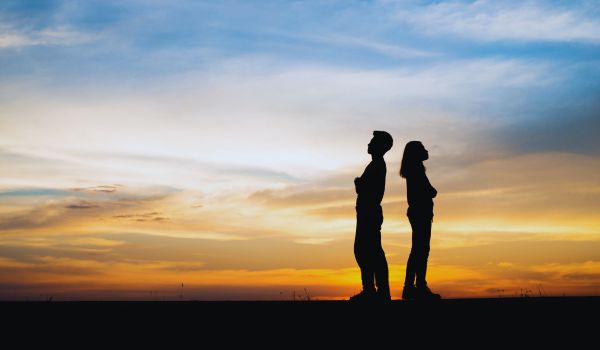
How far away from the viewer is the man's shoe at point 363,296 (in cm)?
1175

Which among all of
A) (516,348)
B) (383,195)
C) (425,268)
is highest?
(383,195)

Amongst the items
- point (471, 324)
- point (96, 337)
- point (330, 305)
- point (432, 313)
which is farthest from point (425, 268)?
point (96, 337)

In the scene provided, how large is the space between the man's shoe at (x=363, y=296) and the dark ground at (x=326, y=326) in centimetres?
149

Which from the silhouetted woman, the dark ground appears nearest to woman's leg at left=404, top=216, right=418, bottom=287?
the silhouetted woman

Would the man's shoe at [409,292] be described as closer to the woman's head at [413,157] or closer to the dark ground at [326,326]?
the dark ground at [326,326]

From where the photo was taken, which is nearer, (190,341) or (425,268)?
(190,341)

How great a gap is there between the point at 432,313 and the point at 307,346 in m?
2.73

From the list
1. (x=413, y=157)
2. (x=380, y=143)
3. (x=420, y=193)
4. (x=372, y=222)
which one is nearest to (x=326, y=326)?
(x=372, y=222)

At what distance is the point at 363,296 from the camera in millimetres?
11828

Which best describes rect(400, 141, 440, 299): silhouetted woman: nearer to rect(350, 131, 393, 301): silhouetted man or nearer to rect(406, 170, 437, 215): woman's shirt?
rect(406, 170, 437, 215): woman's shirt

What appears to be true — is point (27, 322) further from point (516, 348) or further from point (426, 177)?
point (426, 177)

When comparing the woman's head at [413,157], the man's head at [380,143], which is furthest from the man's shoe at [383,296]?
the man's head at [380,143]

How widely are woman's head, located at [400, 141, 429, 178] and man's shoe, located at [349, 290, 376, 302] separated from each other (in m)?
2.22

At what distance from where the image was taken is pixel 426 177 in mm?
11969
